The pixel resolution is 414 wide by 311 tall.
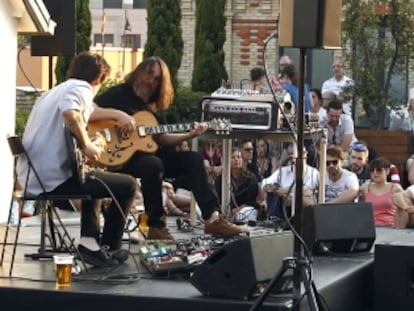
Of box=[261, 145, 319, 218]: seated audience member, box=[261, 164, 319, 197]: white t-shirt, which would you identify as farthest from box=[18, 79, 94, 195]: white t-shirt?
box=[261, 164, 319, 197]: white t-shirt

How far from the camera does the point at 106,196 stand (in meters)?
7.41

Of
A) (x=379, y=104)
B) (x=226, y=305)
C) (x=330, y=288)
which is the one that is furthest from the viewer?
(x=379, y=104)

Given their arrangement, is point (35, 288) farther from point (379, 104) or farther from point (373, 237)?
point (379, 104)

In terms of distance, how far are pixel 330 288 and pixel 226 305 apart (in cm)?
84

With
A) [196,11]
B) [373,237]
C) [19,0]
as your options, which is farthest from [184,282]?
[196,11]

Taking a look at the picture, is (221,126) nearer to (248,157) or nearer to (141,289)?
(248,157)

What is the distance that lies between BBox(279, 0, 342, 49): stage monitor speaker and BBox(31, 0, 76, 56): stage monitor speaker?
3.97 metres

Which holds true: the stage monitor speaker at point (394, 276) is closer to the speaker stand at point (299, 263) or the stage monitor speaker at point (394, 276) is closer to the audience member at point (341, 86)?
the speaker stand at point (299, 263)

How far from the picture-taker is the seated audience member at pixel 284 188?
10695mm

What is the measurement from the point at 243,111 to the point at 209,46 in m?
11.1

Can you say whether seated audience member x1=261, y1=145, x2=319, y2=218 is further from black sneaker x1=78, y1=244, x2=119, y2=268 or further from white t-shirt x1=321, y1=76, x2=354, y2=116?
white t-shirt x1=321, y1=76, x2=354, y2=116

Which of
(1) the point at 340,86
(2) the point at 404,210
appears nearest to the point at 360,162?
(2) the point at 404,210

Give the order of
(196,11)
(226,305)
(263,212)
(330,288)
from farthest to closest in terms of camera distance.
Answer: (196,11), (263,212), (330,288), (226,305)

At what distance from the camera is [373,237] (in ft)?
26.8
